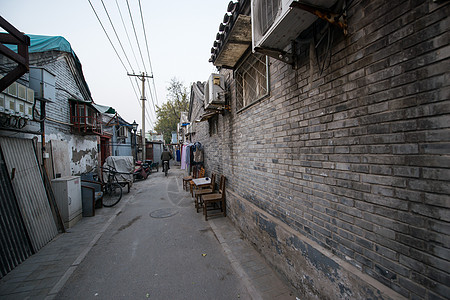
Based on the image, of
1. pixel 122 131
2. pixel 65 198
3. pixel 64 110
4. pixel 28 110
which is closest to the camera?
pixel 28 110

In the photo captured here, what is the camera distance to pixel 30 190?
13.2 feet

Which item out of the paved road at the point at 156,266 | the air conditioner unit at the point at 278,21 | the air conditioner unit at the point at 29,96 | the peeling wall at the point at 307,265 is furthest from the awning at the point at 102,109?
the air conditioner unit at the point at 278,21

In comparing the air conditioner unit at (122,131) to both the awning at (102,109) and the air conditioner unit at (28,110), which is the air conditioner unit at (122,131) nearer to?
the awning at (102,109)

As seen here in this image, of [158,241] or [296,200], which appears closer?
[296,200]

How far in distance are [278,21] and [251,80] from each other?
2106 millimetres

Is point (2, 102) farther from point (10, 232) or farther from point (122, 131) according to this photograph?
point (122, 131)

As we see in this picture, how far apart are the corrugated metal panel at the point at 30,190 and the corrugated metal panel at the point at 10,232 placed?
9 cm

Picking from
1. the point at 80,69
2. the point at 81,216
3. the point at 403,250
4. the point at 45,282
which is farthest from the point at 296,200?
the point at 80,69

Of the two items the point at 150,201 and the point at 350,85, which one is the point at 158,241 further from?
the point at 350,85

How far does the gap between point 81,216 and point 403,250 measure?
7219 mm

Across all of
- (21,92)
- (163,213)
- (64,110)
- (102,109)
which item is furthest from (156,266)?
(102,109)

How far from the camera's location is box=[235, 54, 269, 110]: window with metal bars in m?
3.50

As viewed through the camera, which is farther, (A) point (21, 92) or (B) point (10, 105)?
(A) point (21, 92)

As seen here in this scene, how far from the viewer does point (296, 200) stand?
2.58 m
